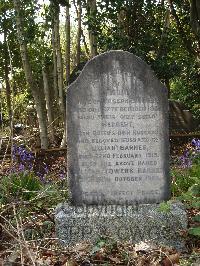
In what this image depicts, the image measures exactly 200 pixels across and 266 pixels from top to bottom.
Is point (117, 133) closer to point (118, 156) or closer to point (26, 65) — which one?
point (118, 156)

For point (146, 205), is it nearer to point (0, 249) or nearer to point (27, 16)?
point (0, 249)

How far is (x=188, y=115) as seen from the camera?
57.0 feet

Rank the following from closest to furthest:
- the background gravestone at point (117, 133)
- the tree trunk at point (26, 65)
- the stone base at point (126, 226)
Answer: the stone base at point (126, 226) < the background gravestone at point (117, 133) < the tree trunk at point (26, 65)

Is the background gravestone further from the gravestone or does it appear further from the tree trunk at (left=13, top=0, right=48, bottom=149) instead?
the tree trunk at (left=13, top=0, right=48, bottom=149)

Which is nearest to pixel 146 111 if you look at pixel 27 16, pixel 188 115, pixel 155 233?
pixel 155 233

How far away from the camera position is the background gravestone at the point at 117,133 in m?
4.71

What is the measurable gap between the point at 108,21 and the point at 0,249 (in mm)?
9940

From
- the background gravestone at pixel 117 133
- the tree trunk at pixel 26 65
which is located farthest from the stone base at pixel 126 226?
the tree trunk at pixel 26 65

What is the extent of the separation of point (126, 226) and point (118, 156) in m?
0.67

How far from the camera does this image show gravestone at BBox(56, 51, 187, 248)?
4.59 metres

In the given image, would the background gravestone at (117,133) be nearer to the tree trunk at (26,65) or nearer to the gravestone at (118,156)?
the gravestone at (118,156)

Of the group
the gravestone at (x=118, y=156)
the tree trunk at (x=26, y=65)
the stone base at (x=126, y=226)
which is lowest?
the stone base at (x=126, y=226)

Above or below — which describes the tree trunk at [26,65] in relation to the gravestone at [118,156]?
above

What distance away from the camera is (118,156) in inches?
189
